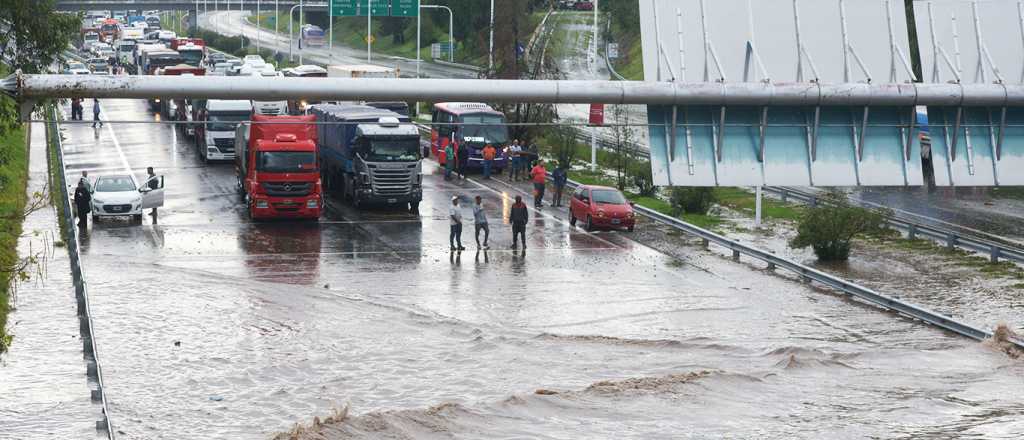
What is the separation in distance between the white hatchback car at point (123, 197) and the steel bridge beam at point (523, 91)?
2275cm

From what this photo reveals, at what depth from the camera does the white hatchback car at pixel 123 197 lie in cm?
3738

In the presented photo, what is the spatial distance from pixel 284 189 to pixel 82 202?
5342 millimetres

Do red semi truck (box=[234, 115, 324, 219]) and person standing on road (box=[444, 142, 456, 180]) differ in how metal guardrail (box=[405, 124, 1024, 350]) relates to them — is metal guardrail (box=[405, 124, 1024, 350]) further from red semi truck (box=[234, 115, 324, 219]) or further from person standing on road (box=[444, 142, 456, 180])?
person standing on road (box=[444, 142, 456, 180])

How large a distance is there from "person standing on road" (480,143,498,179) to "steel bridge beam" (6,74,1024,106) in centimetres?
3299

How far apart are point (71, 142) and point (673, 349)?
133ft

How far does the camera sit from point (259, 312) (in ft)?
86.0

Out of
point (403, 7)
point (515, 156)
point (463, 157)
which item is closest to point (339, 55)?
point (403, 7)

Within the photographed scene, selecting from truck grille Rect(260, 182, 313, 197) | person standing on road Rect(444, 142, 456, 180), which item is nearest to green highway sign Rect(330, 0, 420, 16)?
person standing on road Rect(444, 142, 456, 180)

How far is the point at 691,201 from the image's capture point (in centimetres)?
4134

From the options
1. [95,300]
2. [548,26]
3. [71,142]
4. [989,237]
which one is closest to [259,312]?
[95,300]

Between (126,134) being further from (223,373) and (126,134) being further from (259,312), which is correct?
(223,373)

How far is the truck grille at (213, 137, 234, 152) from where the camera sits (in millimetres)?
51562

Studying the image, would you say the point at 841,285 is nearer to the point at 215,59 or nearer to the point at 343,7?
the point at 343,7

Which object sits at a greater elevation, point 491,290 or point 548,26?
point 548,26
